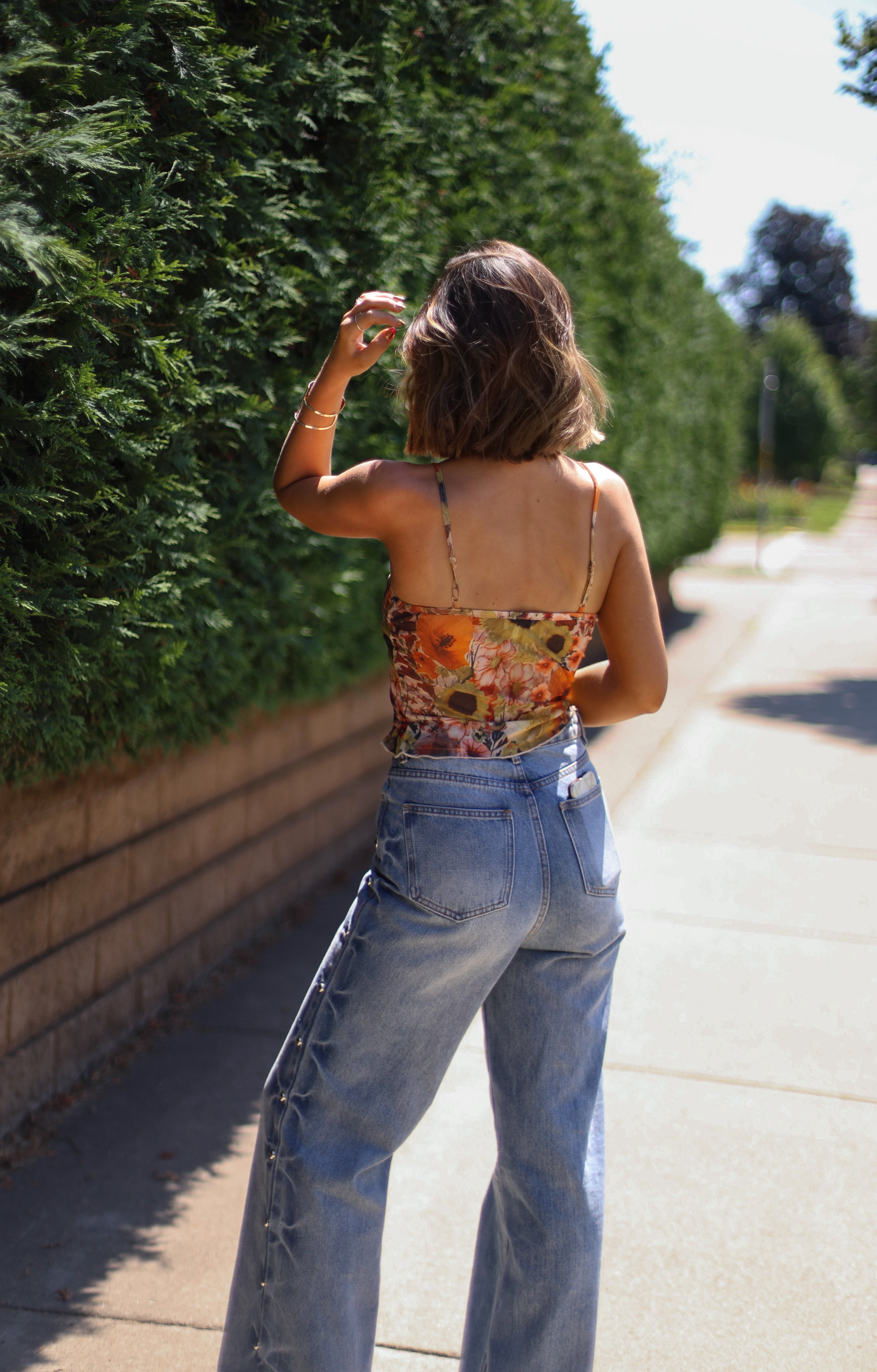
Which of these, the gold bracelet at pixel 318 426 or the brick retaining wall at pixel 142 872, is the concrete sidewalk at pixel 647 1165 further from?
the gold bracelet at pixel 318 426

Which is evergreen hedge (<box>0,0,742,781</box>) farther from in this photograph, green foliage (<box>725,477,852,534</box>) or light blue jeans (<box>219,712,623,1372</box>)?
green foliage (<box>725,477,852,534</box>)

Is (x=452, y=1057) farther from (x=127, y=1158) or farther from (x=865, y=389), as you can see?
(x=865, y=389)

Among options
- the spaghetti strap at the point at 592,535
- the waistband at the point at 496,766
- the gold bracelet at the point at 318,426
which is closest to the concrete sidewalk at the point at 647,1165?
the waistband at the point at 496,766

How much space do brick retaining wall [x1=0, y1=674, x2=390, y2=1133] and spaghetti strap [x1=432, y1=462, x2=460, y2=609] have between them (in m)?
1.48

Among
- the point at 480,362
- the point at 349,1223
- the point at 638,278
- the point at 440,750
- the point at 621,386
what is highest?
the point at 638,278

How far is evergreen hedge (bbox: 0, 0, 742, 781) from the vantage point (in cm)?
227

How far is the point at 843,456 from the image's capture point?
6288cm

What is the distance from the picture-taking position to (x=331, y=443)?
1.87m

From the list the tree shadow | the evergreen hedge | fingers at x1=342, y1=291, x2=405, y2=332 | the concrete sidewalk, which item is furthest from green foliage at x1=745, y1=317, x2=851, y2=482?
fingers at x1=342, y1=291, x2=405, y2=332

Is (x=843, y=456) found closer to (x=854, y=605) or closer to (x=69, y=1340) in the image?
(x=854, y=605)

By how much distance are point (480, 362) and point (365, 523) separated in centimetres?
28

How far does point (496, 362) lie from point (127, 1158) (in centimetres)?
219

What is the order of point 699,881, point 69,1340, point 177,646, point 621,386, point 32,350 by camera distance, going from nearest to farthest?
point 32,350 < point 69,1340 < point 177,646 < point 699,881 < point 621,386

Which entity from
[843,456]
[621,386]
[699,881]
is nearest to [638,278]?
[621,386]
